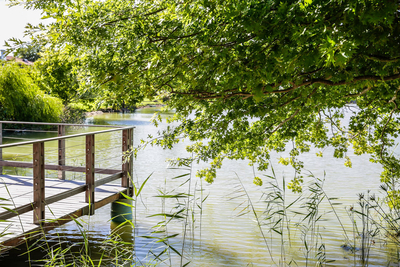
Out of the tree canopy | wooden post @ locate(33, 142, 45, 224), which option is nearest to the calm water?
wooden post @ locate(33, 142, 45, 224)

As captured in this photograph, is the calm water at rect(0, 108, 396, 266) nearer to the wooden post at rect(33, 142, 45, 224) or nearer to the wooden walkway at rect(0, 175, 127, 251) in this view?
the wooden walkway at rect(0, 175, 127, 251)

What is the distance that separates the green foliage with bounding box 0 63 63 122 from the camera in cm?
1825

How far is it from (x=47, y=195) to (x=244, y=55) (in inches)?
132

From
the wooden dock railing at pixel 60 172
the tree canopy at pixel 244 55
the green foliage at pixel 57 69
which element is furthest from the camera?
the green foliage at pixel 57 69

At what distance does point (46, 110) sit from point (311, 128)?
675 inches

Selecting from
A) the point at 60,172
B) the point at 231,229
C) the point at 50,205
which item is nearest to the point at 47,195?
the point at 50,205

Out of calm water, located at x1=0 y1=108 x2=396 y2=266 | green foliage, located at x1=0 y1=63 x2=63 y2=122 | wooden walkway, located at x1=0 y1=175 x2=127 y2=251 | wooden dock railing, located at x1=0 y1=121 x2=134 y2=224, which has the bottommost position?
calm water, located at x1=0 y1=108 x2=396 y2=266

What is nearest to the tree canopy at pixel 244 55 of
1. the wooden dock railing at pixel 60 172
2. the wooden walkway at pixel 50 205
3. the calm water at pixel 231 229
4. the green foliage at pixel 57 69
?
the green foliage at pixel 57 69

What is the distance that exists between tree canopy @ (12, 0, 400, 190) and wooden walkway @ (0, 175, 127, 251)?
126 centimetres

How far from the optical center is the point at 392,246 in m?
5.51

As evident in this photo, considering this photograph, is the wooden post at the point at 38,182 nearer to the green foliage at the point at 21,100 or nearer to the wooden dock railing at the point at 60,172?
the wooden dock railing at the point at 60,172

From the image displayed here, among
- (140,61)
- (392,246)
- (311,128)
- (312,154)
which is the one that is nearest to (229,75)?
(140,61)

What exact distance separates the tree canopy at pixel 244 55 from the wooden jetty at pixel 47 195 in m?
1.00

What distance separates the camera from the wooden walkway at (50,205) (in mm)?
3818
